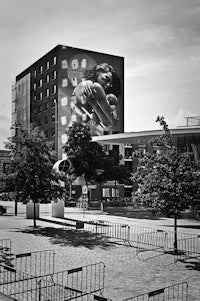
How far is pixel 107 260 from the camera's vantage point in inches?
626

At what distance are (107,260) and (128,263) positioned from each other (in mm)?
866

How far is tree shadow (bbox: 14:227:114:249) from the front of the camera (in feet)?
65.2

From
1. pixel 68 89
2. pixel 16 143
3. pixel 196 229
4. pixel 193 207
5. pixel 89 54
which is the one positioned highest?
pixel 89 54

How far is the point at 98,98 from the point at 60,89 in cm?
801

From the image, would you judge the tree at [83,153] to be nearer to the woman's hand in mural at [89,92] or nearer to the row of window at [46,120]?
the row of window at [46,120]

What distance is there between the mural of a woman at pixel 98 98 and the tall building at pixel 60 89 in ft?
0.86

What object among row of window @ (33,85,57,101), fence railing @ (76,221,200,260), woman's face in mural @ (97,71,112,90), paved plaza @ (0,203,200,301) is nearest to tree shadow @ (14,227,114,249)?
paved plaza @ (0,203,200,301)

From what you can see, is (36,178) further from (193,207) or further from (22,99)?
(22,99)

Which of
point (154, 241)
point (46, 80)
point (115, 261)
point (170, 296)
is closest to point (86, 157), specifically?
point (154, 241)

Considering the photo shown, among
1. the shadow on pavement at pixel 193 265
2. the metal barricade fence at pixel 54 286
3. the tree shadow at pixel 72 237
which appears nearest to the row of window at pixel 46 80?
the tree shadow at pixel 72 237

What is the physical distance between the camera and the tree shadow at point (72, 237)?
19.9 metres

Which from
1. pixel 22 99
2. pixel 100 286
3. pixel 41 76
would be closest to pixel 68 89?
pixel 41 76

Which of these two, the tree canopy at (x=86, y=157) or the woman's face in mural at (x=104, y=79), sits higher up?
the woman's face in mural at (x=104, y=79)

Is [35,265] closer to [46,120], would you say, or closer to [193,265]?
[193,265]
